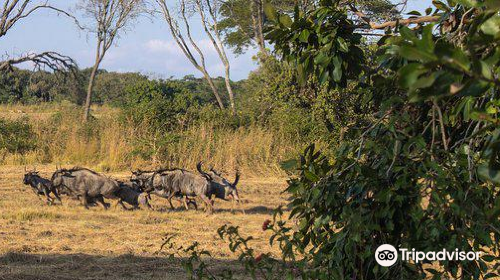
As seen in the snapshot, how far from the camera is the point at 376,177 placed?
126 inches

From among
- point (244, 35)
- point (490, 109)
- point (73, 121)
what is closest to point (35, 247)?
point (490, 109)

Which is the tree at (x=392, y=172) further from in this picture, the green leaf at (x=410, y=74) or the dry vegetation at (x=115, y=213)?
the dry vegetation at (x=115, y=213)

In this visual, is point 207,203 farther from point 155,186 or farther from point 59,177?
point 59,177

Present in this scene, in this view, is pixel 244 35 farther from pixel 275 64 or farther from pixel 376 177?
pixel 376 177

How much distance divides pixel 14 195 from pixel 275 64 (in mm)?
7017

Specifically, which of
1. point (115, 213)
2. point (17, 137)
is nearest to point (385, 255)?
point (115, 213)

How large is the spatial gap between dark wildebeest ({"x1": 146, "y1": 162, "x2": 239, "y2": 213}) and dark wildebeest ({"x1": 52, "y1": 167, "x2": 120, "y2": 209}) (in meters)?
0.67

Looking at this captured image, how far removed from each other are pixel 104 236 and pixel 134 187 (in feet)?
8.44

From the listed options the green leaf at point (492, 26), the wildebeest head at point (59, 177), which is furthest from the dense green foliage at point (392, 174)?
the wildebeest head at point (59, 177)

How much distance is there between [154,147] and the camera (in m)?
17.3

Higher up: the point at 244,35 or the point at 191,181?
the point at 244,35

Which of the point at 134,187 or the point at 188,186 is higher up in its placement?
the point at 188,186

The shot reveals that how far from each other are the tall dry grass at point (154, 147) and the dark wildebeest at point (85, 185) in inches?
222

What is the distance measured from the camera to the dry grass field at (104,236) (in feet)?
22.5
